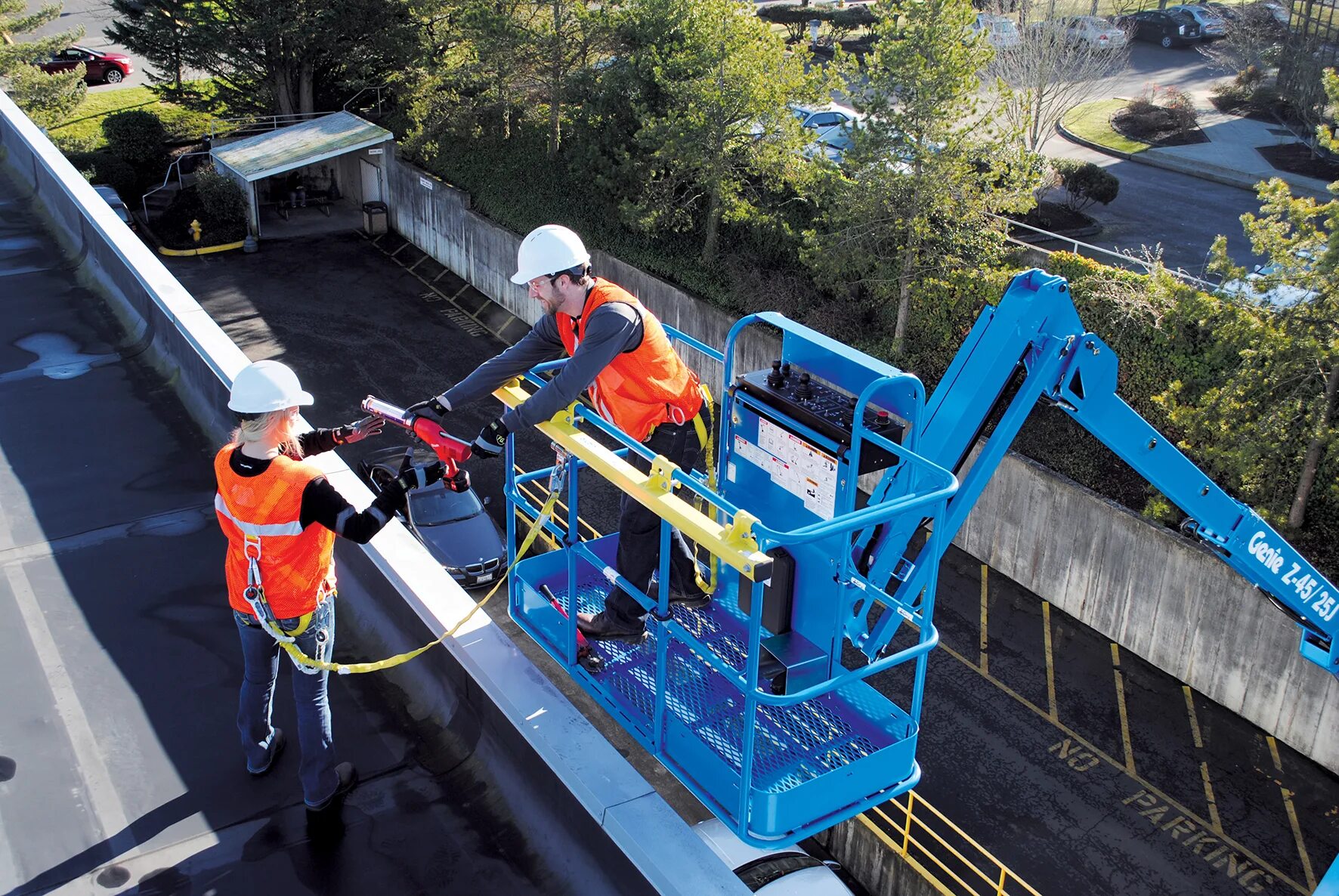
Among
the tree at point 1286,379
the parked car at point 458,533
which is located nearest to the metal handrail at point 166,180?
the parked car at point 458,533

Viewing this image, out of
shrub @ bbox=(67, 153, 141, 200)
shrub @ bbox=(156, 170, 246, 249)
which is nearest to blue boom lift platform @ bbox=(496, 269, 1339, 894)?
shrub @ bbox=(156, 170, 246, 249)

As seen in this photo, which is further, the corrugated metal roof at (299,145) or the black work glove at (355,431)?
the corrugated metal roof at (299,145)

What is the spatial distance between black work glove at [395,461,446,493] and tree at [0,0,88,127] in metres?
33.1

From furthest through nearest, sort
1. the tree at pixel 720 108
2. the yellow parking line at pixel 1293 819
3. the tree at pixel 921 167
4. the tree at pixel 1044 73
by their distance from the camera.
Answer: the tree at pixel 1044 73, the tree at pixel 720 108, the tree at pixel 921 167, the yellow parking line at pixel 1293 819

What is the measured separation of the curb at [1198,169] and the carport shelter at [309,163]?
64.0ft

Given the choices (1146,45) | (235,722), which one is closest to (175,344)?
(235,722)

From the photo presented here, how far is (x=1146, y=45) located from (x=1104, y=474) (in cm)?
3622

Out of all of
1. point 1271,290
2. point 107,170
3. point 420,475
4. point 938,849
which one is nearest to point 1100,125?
point 1271,290

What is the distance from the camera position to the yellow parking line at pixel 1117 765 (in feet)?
43.0

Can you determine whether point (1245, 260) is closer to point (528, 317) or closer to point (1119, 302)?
point (1119, 302)

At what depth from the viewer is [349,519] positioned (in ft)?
20.1

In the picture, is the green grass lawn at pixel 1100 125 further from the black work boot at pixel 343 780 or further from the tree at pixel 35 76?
the black work boot at pixel 343 780

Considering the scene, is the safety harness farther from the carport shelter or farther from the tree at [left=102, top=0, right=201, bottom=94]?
the tree at [left=102, top=0, right=201, bottom=94]

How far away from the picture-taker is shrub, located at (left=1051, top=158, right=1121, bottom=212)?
97.1ft
